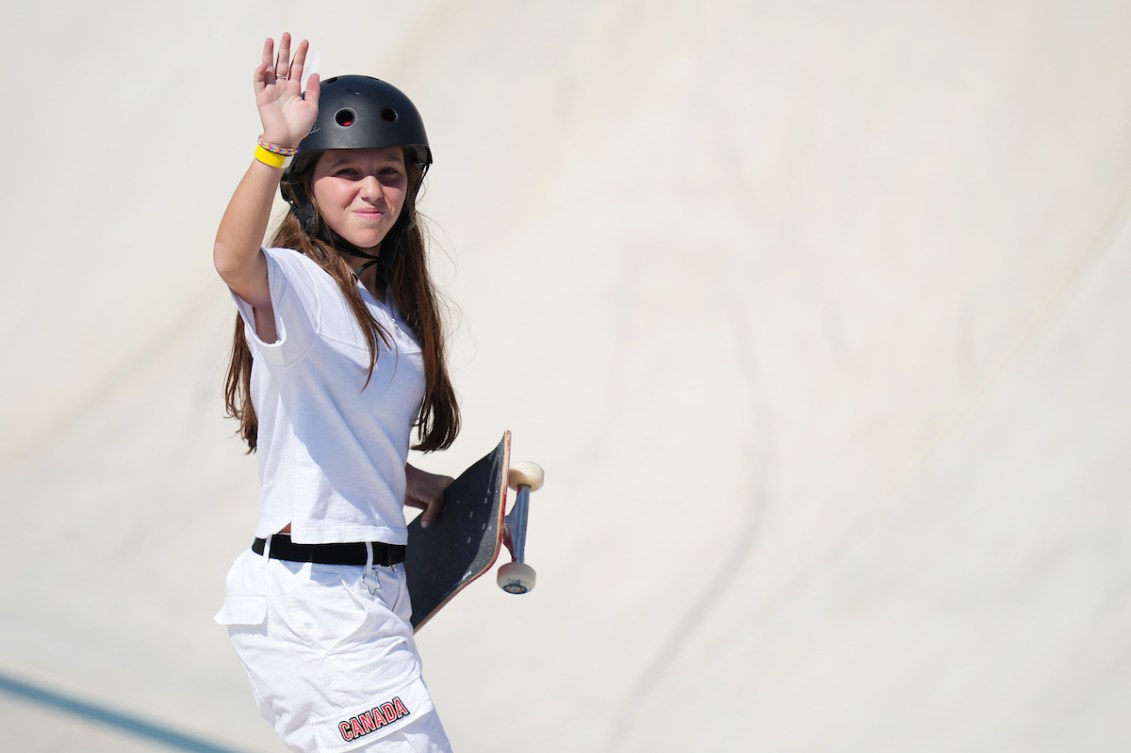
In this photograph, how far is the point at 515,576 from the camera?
259 cm

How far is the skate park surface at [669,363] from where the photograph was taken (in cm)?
473

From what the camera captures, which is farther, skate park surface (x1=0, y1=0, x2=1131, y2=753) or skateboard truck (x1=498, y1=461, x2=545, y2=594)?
skate park surface (x1=0, y1=0, x2=1131, y2=753)

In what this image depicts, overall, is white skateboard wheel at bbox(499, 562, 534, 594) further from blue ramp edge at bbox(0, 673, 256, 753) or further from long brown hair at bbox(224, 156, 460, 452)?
blue ramp edge at bbox(0, 673, 256, 753)

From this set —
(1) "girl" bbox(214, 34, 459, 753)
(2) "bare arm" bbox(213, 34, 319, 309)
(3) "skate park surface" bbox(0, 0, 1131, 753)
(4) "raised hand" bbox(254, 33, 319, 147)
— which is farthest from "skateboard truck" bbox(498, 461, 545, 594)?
(3) "skate park surface" bbox(0, 0, 1131, 753)

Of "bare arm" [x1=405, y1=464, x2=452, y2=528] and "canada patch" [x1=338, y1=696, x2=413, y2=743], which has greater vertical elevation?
"bare arm" [x1=405, y1=464, x2=452, y2=528]

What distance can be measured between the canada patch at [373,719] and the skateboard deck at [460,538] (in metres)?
0.33

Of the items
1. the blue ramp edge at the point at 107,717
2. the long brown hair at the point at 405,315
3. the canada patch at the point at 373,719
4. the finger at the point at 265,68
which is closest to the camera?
the finger at the point at 265,68

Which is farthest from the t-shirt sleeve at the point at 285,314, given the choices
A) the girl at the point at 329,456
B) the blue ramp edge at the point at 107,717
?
the blue ramp edge at the point at 107,717

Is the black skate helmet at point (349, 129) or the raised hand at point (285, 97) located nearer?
the raised hand at point (285, 97)

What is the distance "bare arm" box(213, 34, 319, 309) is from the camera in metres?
1.97

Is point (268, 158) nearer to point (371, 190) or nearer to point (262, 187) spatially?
point (262, 187)

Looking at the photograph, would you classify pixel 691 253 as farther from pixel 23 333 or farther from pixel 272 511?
pixel 272 511

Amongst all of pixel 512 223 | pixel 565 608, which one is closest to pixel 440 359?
pixel 565 608

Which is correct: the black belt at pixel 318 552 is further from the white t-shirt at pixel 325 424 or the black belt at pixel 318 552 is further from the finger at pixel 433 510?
the finger at pixel 433 510
